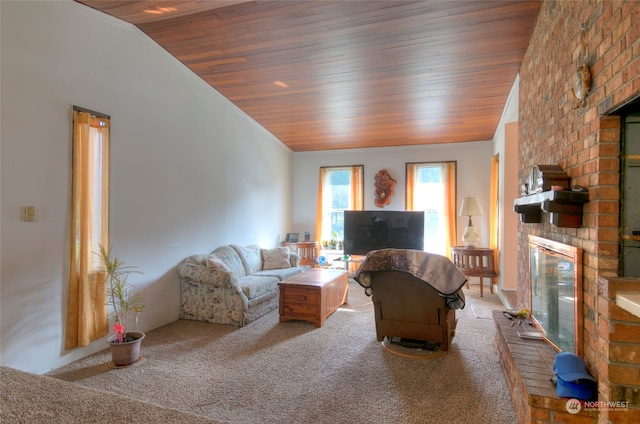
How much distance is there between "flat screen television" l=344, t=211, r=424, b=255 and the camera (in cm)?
562

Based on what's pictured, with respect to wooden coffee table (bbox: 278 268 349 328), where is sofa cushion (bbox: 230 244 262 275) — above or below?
above

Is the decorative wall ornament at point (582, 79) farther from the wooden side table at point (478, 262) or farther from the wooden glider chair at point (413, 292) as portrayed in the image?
the wooden side table at point (478, 262)

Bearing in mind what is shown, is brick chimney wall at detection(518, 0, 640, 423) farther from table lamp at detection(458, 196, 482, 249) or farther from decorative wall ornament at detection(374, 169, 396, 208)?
decorative wall ornament at detection(374, 169, 396, 208)

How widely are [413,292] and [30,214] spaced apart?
318 centimetres

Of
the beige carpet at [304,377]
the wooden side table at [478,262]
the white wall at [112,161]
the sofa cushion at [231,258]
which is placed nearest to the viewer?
the beige carpet at [304,377]

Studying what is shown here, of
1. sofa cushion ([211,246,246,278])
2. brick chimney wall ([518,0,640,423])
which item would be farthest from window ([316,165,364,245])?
brick chimney wall ([518,0,640,423])

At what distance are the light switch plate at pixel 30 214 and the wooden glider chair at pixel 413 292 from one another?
8.68 feet

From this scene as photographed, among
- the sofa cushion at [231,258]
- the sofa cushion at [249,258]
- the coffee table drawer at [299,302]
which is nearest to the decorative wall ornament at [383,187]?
the sofa cushion at [249,258]

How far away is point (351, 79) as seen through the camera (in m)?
4.27

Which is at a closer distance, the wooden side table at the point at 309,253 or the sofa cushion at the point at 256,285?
the sofa cushion at the point at 256,285

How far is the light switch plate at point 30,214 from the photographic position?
2.62 metres

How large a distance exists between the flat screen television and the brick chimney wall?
3.10m

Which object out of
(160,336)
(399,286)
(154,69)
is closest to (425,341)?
(399,286)

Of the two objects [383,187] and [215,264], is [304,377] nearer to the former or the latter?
→ [215,264]
